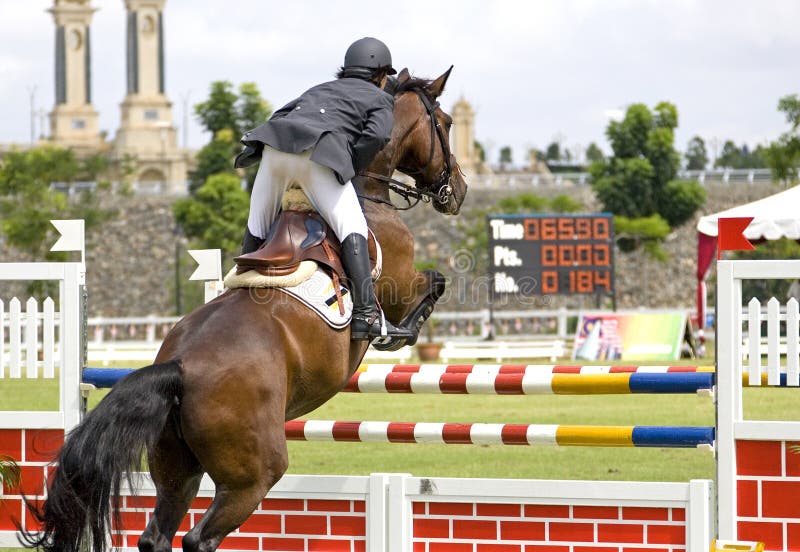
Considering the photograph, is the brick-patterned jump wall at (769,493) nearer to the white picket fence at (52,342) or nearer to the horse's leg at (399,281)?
the horse's leg at (399,281)

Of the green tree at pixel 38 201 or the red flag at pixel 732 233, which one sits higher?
the green tree at pixel 38 201

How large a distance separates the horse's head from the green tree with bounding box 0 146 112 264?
32.9 meters

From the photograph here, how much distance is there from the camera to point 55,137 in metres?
73.1

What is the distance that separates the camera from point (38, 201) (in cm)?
3922

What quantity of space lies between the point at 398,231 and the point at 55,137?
2792 inches

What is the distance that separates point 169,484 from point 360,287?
3.50ft

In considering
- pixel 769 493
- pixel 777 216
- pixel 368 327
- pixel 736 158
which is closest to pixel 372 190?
pixel 368 327

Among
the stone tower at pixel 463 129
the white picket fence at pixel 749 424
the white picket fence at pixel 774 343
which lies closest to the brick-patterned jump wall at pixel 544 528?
the white picket fence at pixel 749 424

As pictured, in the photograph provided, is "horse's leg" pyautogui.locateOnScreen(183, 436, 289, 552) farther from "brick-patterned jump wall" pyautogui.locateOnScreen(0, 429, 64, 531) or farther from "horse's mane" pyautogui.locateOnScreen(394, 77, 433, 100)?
"horse's mane" pyautogui.locateOnScreen(394, 77, 433, 100)

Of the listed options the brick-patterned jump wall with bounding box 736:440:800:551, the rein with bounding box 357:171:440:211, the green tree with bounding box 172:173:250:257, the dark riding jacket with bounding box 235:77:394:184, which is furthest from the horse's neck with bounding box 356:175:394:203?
the green tree with bounding box 172:173:250:257

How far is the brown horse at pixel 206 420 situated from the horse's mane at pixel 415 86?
140 cm

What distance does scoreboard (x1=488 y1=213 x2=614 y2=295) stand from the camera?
2294 centimetres

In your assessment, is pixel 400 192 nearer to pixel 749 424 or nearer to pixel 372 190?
pixel 372 190

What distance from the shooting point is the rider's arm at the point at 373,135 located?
518cm
